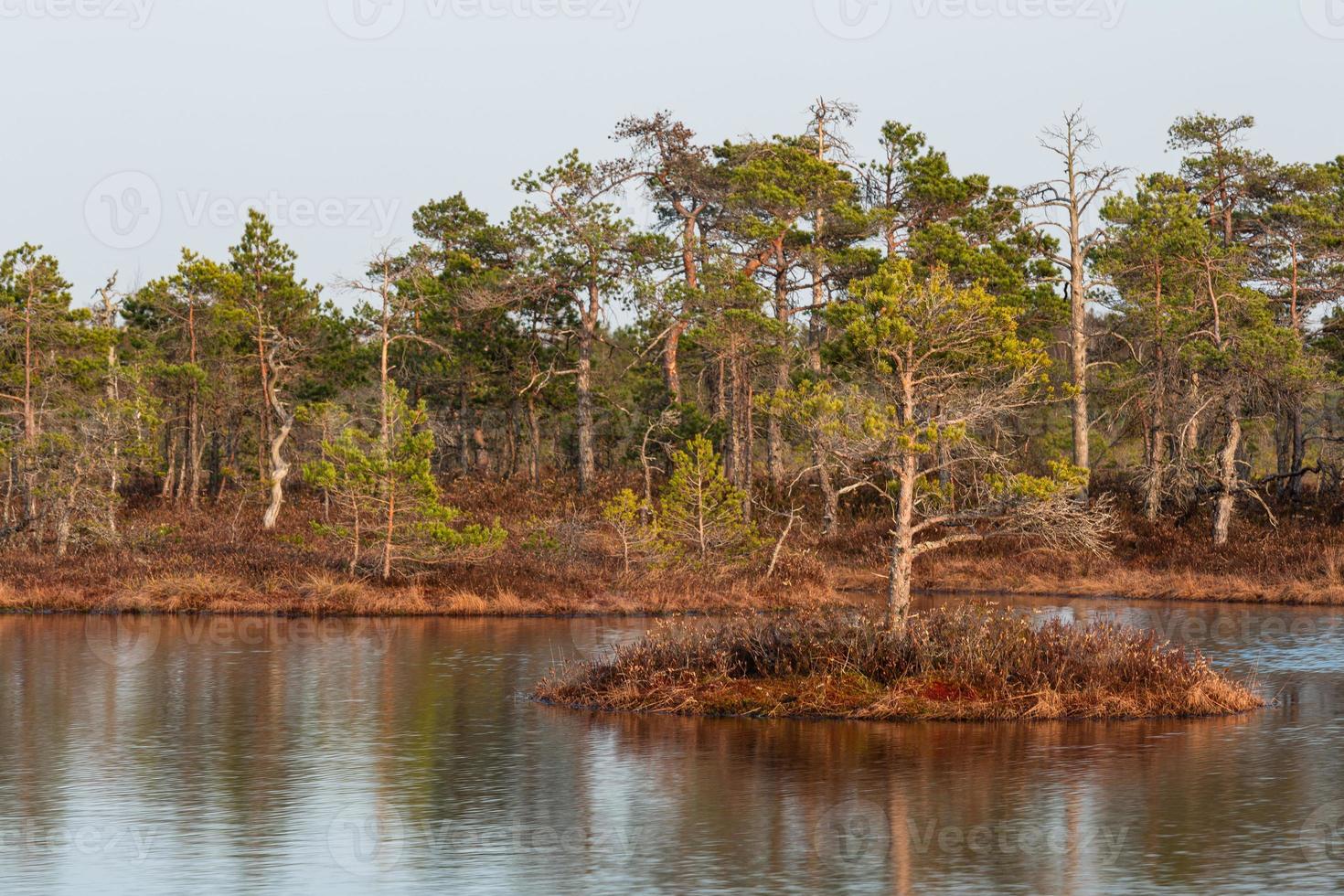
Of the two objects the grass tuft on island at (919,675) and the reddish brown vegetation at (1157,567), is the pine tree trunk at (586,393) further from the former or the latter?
the grass tuft on island at (919,675)

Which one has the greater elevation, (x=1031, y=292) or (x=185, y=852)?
(x=1031, y=292)

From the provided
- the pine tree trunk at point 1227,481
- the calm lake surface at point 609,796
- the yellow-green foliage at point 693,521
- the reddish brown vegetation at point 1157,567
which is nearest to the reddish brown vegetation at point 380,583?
the yellow-green foliage at point 693,521

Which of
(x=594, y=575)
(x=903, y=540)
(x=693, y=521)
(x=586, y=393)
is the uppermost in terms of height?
(x=586, y=393)

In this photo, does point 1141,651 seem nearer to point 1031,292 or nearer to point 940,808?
point 940,808

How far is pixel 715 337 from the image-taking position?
5000 cm

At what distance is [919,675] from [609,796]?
22.8 feet

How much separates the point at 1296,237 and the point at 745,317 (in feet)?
69.6

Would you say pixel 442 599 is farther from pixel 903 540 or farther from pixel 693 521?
pixel 903 540

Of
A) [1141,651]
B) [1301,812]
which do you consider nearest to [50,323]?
[1141,651]

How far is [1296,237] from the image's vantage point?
5366 centimetres

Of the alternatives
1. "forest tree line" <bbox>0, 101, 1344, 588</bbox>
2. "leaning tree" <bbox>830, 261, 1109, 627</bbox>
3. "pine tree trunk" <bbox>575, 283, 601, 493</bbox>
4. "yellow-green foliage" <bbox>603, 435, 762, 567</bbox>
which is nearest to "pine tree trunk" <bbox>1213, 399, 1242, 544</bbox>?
"forest tree line" <bbox>0, 101, 1344, 588</bbox>

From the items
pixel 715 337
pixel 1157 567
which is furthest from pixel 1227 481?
pixel 715 337

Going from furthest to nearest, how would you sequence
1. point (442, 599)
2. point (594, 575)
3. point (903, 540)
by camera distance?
point (594, 575) → point (442, 599) → point (903, 540)

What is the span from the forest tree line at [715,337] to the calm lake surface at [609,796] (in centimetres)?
1414
